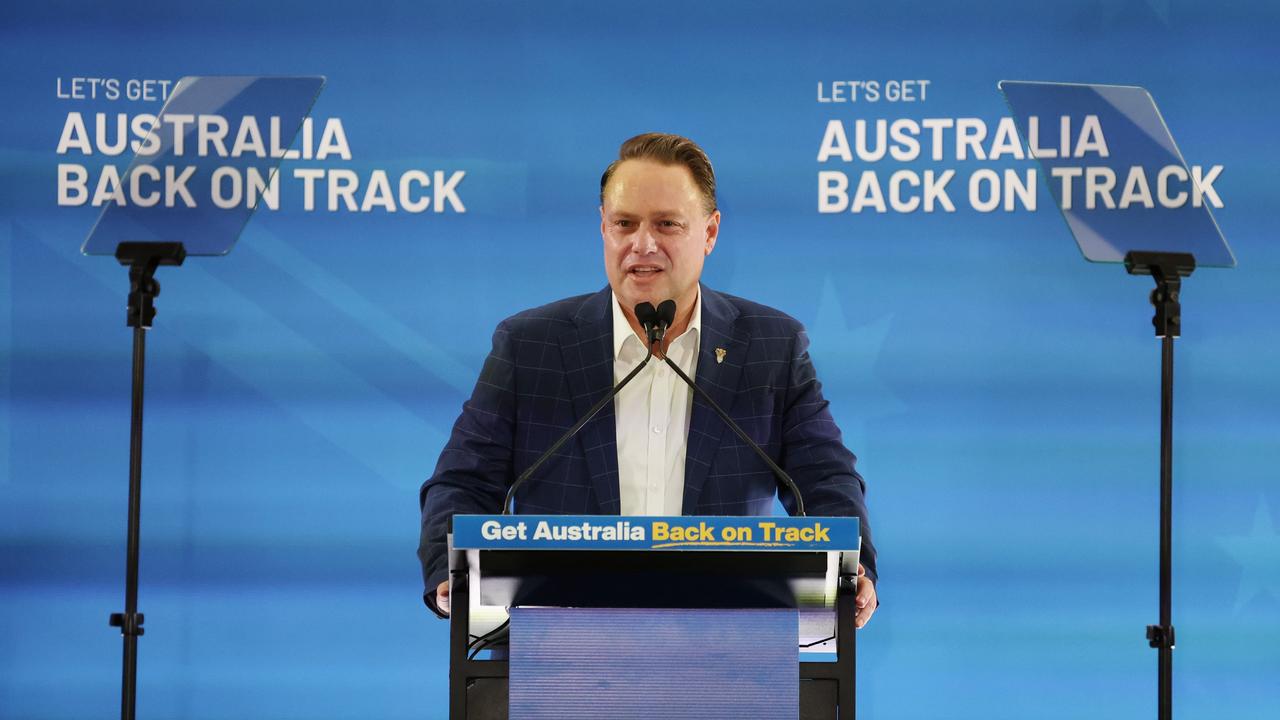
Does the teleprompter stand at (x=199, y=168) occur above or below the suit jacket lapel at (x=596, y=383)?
above

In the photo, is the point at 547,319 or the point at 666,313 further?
the point at 547,319

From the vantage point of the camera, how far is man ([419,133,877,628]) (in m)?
2.61

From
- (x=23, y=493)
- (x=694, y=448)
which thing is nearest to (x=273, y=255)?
(x=23, y=493)

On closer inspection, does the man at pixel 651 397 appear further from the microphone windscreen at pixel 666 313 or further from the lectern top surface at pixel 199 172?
the lectern top surface at pixel 199 172

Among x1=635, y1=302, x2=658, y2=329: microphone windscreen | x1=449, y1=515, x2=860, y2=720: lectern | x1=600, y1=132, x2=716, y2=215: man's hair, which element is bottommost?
x1=449, y1=515, x2=860, y2=720: lectern

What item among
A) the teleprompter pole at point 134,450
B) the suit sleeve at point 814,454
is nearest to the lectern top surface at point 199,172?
the teleprompter pole at point 134,450

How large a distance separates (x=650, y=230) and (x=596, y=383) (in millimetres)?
349

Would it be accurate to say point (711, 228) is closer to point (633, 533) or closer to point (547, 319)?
point (547, 319)

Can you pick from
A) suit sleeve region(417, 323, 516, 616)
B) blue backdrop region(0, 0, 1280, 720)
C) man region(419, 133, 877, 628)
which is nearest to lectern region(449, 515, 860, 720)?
suit sleeve region(417, 323, 516, 616)

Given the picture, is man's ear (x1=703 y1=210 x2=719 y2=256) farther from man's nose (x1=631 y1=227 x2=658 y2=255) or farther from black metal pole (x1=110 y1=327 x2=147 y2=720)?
black metal pole (x1=110 y1=327 x2=147 y2=720)

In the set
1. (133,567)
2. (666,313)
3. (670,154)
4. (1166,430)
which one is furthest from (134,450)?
(1166,430)

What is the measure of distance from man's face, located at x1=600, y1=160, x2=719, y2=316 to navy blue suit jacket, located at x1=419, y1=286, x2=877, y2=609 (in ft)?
0.37

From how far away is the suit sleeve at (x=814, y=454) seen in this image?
2.53 metres

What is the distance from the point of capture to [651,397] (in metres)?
2.72
